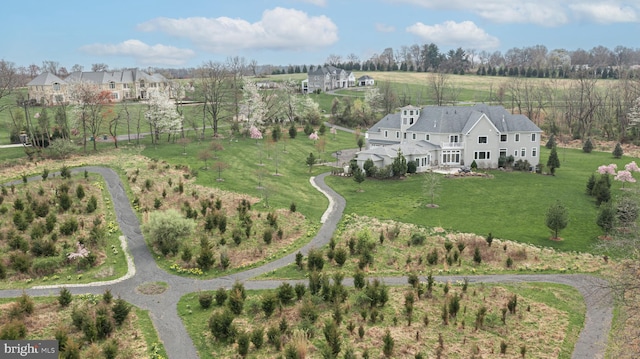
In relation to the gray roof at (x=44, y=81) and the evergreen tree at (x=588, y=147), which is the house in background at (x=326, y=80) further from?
the evergreen tree at (x=588, y=147)

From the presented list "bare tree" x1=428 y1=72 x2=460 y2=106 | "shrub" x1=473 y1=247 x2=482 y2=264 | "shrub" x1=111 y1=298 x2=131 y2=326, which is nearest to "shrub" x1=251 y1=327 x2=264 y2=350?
"shrub" x1=111 y1=298 x2=131 y2=326

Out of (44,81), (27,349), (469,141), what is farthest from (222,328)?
(44,81)

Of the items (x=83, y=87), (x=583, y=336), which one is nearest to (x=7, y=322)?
(x=583, y=336)

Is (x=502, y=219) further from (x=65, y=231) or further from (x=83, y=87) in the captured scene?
(x=83, y=87)

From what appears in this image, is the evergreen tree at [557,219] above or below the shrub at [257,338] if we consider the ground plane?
above

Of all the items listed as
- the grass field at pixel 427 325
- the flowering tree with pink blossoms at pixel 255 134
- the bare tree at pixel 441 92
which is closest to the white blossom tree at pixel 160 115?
the flowering tree with pink blossoms at pixel 255 134

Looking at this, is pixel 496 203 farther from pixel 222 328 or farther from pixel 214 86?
pixel 214 86
